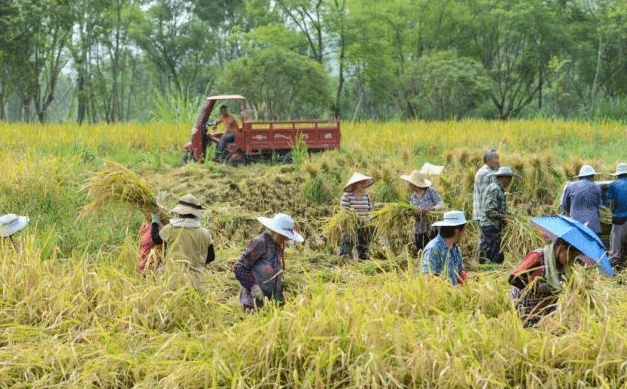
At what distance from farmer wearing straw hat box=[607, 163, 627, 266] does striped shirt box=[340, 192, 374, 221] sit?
277cm

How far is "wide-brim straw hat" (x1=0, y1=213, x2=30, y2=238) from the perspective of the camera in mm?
6566

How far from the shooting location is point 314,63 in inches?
1154

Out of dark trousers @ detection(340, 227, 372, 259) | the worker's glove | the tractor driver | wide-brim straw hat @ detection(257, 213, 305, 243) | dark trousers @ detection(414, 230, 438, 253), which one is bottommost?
dark trousers @ detection(340, 227, 372, 259)

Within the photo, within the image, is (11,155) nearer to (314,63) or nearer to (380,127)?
(380,127)

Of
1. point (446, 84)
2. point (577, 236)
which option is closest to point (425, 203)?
point (577, 236)

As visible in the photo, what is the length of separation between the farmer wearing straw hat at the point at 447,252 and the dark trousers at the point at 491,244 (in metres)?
3.17

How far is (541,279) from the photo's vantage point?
4.74 m

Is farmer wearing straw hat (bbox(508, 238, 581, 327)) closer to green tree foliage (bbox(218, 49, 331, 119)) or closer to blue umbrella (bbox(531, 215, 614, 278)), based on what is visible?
blue umbrella (bbox(531, 215, 614, 278))

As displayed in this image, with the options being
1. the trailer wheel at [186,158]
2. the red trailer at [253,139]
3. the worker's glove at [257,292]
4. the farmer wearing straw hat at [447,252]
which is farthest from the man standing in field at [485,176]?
the trailer wheel at [186,158]

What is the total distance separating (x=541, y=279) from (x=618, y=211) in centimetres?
462

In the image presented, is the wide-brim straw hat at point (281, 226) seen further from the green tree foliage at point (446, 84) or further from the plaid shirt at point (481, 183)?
the green tree foliage at point (446, 84)

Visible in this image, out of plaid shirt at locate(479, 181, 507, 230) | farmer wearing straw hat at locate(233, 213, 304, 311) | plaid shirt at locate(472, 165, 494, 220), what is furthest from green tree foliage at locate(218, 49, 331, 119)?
farmer wearing straw hat at locate(233, 213, 304, 311)

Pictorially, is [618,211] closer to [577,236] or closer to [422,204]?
[422,204]

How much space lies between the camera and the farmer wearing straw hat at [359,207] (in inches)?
340
